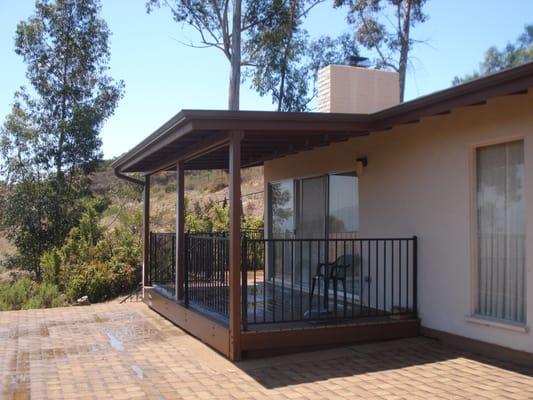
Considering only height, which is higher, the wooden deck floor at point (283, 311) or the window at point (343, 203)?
the window at point (343, 203)

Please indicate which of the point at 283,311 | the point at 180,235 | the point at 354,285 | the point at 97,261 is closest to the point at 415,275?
the point at 354,285

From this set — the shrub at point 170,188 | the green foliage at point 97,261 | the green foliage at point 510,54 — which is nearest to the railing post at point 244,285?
the green foliage at point 97,261

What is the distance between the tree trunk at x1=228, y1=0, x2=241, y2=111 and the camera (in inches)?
772

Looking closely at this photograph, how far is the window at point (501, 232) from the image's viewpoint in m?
5.77

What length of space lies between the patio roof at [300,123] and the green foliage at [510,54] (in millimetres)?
18636

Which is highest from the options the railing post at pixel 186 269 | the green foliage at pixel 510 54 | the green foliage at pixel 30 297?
the green foliage at pixel 510 54

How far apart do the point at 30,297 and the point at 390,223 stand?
9334mm

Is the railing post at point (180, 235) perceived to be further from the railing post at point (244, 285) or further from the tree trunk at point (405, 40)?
the tree trunk at point (405, 40)

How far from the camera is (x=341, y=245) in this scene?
8.50 meters

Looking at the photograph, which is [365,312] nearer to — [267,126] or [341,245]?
[341,245]

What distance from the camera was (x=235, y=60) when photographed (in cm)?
1972

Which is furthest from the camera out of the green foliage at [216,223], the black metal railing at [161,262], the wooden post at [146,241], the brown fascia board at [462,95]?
the green foliage at [216,223]

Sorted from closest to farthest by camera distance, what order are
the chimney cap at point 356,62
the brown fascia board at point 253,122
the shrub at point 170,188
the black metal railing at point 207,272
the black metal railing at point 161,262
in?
the brown fascia board at point 253,122
the black metal railing at point 207,272
the chimney cap at point 356,62
the black metal railing at point 161,262
the shrub at point 170,188

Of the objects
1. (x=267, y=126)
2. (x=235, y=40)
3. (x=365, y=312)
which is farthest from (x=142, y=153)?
(x=235, y=40)
